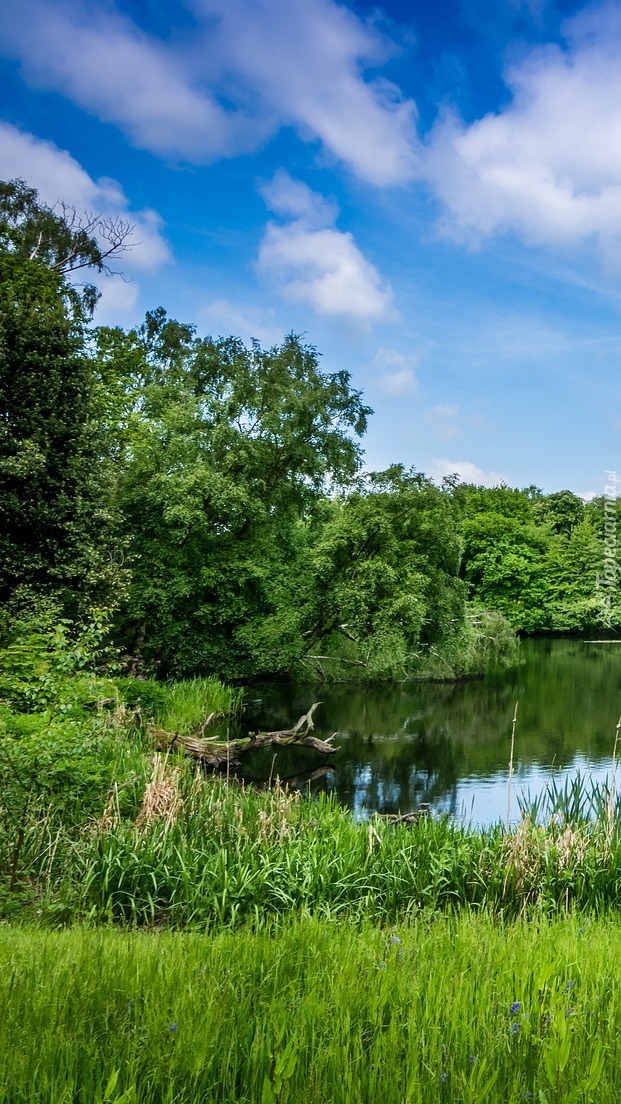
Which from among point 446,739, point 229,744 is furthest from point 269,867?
point 446,739

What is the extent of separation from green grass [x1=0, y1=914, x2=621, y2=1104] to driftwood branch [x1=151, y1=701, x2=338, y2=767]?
8.30m

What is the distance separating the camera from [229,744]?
519 inches

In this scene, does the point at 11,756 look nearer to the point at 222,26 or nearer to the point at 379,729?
the point at 222,26

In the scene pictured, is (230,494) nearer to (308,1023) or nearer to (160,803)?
(160,803)

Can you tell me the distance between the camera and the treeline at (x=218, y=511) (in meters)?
14.7

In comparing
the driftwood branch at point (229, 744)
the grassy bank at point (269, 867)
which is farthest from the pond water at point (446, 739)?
the grassy bank at point (269, 867)

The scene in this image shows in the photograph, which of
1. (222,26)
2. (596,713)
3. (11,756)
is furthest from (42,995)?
(596,713)

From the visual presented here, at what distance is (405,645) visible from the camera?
19.6 metres

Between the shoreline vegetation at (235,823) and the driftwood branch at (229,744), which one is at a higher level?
the shoreline vegetation at (235,823)

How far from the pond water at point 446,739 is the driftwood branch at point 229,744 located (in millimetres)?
336

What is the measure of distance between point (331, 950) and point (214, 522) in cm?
1585

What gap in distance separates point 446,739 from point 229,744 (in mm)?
6243

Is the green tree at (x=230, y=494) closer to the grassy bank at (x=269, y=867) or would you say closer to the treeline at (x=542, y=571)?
the grassy bank at (x=269, y=867)

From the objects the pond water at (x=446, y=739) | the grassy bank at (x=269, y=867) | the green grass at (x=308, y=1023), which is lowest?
the pond water at (x=446, y=739)
